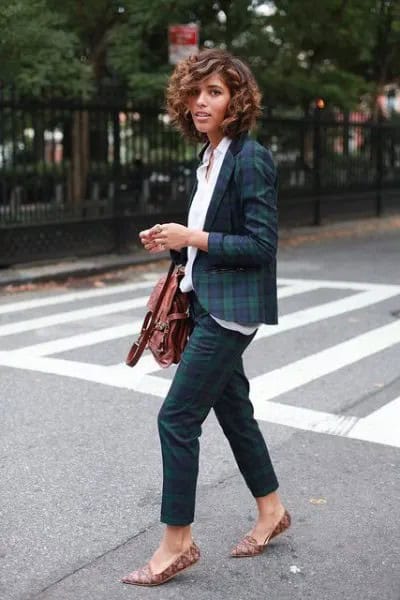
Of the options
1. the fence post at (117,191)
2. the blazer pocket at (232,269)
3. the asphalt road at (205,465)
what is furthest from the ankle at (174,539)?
the fence post at (117,191)

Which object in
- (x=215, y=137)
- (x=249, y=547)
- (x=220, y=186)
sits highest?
(x=215, y=137)

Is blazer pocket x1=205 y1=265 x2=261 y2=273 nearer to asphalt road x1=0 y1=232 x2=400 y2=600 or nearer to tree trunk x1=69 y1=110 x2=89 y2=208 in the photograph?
asphalt road x1=0 y1=232 x2=400 y2=600

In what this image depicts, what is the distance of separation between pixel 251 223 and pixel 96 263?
9556 mm

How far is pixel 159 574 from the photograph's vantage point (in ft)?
11.0

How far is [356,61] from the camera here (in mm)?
22844

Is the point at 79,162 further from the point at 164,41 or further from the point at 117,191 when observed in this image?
the point at 164,41

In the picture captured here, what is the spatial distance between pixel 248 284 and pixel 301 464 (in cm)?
180

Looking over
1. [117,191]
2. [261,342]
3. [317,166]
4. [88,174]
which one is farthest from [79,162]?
[317,166]

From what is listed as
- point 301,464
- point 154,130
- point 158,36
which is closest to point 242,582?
point 301,464

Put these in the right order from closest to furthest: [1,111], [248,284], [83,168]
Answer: [248,284], [1,111], [83,168]

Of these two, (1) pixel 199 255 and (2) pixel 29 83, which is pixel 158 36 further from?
(1) pixel 199 255

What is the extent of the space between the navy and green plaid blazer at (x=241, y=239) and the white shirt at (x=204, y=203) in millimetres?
28

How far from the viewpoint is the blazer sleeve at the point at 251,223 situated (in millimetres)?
3174

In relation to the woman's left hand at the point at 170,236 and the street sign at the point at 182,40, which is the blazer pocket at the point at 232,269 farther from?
the street sign at the point at 182,40
